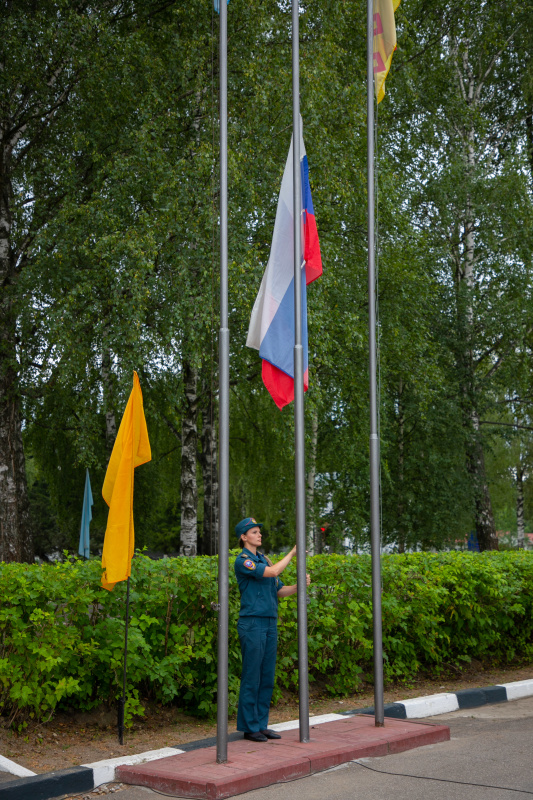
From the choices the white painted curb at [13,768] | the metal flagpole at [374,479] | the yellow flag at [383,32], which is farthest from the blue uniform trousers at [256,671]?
the yellow flag at [383,32]

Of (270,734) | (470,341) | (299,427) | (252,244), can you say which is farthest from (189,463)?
(270,734)

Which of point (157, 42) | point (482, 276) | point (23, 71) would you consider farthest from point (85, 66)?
point (482, 276)

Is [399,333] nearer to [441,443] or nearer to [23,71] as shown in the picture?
[441,443]

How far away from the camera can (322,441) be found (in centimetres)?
2323

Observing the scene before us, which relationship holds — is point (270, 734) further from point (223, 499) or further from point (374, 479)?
point (374, 479)

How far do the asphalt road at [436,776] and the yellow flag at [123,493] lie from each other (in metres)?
1.63

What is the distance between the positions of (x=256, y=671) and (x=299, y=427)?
6.40 feet

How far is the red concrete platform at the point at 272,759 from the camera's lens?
5445 millimetres

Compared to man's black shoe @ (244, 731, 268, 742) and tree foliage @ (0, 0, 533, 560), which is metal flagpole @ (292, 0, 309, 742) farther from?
tree foliage @ (0, 0, 533, 560)

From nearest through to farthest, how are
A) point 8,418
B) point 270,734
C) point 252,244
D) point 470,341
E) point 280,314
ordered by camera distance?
point 270,734
point 280,314
point 252,244
point 8,418
point 470,341

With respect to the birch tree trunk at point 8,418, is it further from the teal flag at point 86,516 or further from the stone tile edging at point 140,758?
the stone tile edging at point 140,758

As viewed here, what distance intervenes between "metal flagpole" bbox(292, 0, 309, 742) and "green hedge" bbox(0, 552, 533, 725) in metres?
1.17

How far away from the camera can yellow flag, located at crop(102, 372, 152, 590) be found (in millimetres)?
6586

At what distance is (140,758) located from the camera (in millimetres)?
6145
